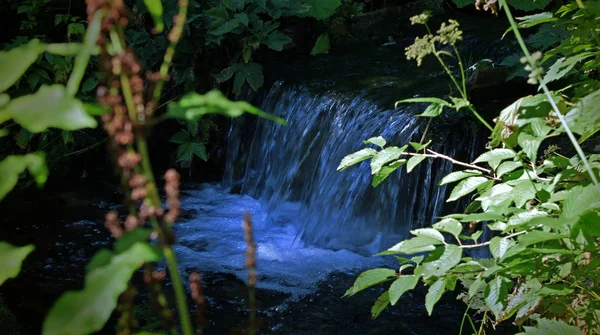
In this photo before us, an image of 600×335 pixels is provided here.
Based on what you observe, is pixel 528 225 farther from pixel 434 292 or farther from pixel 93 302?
pixel 93 302

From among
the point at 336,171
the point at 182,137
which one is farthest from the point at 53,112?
the point at 182,137

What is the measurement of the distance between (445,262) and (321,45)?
549 centimetres

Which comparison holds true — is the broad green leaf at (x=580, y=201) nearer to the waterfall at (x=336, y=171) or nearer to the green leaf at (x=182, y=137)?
the waterfall at (x=336, y=171)

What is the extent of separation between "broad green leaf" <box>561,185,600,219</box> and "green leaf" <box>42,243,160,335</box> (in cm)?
107

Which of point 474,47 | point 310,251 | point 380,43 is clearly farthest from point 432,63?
point 310,251

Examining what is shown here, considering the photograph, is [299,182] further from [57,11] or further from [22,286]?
[57,11]

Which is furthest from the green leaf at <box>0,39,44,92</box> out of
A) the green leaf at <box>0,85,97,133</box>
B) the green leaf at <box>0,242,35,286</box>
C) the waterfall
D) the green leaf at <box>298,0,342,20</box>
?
the green leaf at <box>298,0,342,20</box>

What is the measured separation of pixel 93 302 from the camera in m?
0.54

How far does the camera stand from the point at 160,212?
589 mm

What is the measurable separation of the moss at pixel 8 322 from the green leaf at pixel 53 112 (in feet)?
9.93

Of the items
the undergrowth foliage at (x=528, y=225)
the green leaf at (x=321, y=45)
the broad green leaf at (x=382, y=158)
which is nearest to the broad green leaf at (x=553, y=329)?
the undergrowth foliage at (x=528, y=225)

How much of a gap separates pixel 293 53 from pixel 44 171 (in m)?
6.32

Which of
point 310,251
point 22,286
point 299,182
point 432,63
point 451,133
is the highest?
point 432,63

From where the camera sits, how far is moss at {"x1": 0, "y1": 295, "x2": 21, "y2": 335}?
3.28 meters
